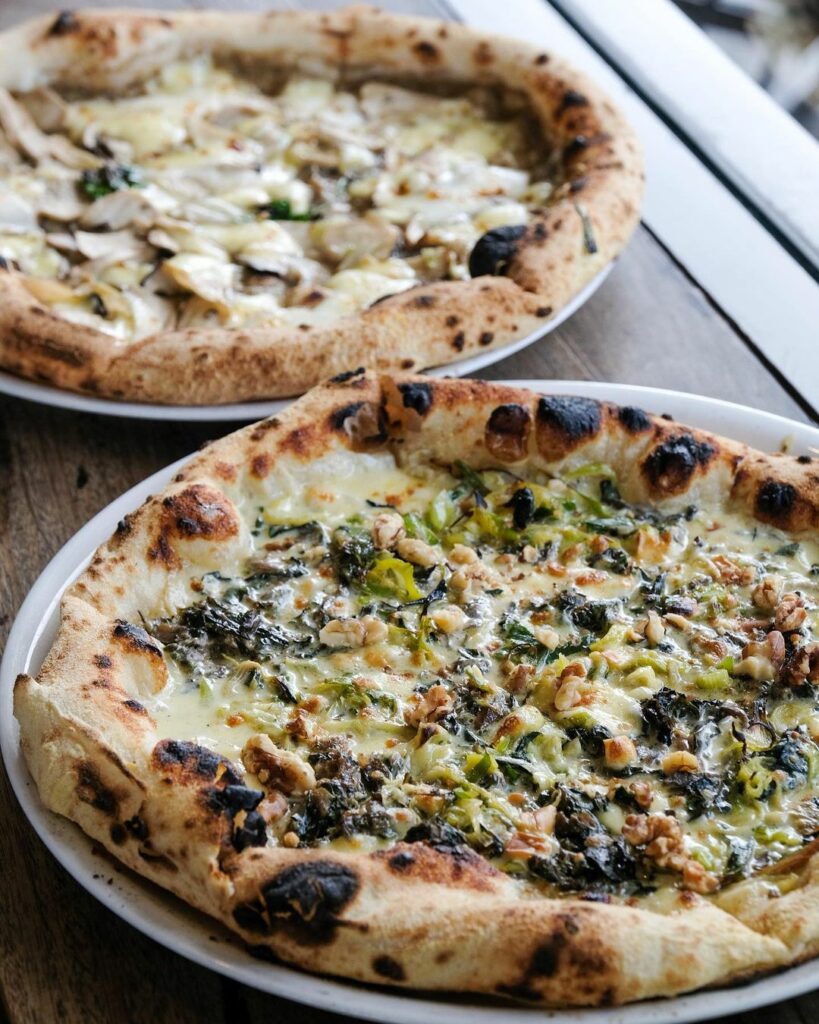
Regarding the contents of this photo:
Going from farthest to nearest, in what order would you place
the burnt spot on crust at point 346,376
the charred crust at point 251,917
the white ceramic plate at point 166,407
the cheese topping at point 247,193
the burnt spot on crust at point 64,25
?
1. the burnt spot on crust at point 64,25
2. the cheese topping at point 247,193
3. the white ceramic plate at point 166,407
4. the burnt spot on crust at point 346,376
5. the charred crust at point 251,917

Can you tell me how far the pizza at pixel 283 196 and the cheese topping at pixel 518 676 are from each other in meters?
0.81

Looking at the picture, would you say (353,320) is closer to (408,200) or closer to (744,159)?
(408,200)

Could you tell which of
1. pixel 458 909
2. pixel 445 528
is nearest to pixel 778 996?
pixel 458 909

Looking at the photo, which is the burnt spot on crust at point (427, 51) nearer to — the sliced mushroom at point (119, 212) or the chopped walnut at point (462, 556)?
the sliced mushroom at point (119, 212)

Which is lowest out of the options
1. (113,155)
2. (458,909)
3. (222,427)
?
(113,155)

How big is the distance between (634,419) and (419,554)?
2.44 feet

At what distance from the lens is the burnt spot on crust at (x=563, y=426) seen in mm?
3619

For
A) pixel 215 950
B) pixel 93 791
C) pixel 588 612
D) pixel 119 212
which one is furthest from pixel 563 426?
pixel 119 212

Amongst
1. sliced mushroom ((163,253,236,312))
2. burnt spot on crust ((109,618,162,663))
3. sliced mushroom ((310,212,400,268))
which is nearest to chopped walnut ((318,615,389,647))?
burnt spot on crust ((109,618,162,663))

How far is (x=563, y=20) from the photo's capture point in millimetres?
6836

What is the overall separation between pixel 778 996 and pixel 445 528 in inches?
60.5

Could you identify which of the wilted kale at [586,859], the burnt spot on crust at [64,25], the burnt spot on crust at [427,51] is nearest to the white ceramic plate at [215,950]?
the wilted kale at [586,859]

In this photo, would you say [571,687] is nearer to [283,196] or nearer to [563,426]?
[563,426]

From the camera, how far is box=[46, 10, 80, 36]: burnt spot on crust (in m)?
5.88
